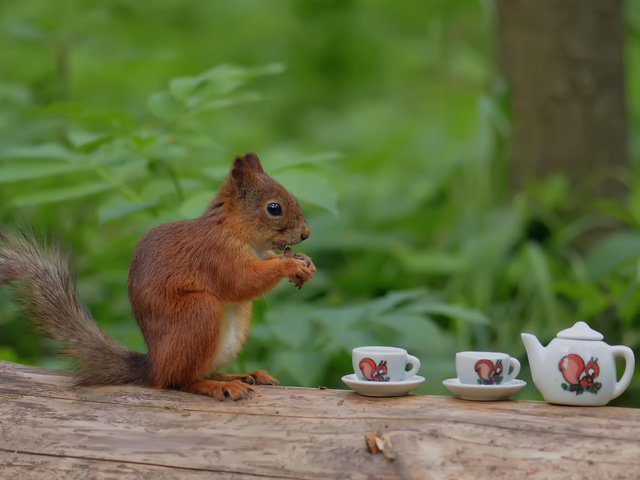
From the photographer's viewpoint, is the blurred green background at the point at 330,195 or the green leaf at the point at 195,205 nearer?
the green leaf at the point at 195,205

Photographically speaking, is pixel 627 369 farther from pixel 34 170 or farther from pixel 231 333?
pixel 34 170

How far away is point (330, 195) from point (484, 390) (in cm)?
55

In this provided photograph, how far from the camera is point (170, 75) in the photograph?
17.4 feet

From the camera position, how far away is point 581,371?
169 centimetres

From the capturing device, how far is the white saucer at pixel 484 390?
1.75 m

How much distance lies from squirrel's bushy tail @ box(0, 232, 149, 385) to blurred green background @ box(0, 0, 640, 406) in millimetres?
59

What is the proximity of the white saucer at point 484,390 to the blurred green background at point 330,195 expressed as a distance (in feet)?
1.55

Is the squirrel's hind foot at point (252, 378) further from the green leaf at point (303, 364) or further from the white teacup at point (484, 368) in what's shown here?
Answer: the white teacup at point (484, 368)

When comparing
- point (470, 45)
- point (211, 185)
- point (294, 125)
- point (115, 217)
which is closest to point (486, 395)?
point (115, 217)

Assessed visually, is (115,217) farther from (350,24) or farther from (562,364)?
(350,24)

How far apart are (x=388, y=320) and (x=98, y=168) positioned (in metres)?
0.80

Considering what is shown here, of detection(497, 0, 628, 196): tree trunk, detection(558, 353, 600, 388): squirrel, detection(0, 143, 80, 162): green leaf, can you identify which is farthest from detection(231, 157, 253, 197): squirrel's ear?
detection(497, 0, 628, 196): tree trunk

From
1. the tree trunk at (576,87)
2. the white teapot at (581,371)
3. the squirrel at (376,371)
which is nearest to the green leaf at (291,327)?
the squirrel at (376,371)

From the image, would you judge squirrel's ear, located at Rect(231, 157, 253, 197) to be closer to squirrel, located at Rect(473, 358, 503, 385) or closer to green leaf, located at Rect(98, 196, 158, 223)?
green leaf, located at Rect(98, 196, 158, 223)
